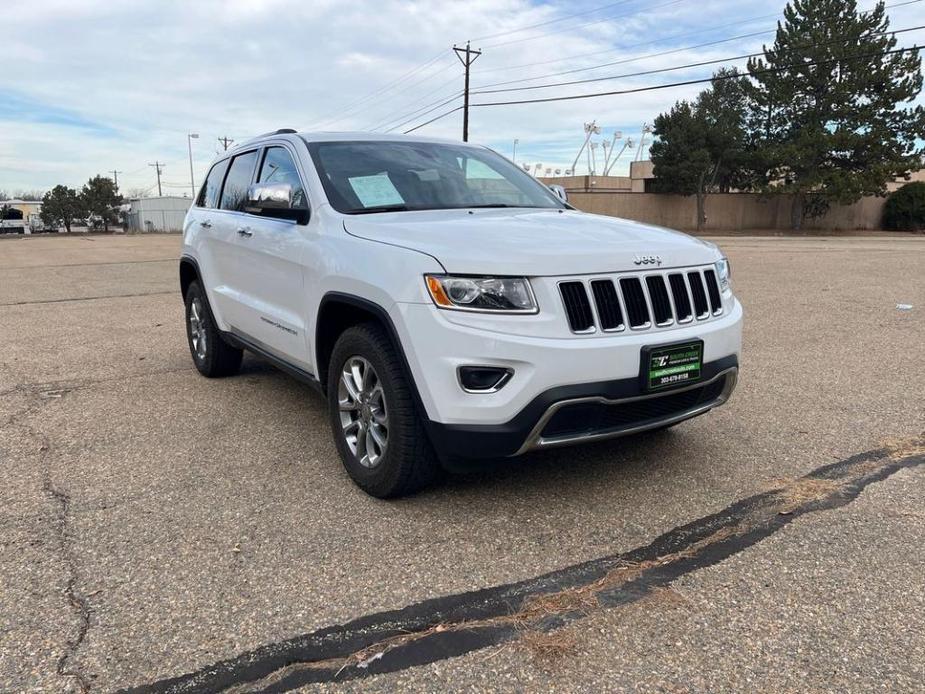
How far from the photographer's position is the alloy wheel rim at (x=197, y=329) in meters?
5.88

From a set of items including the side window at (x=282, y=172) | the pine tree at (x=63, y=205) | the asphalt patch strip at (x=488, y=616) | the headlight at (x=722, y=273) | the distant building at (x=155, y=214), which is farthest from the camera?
the distant building at (x=155, y=214)

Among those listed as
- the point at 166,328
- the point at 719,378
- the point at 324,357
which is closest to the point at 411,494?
the point at 324,357

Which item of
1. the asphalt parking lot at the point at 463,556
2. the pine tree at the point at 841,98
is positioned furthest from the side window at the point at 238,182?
the pine tree at the point at 841,98

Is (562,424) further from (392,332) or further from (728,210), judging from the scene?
(728,210)

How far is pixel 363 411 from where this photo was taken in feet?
11.4

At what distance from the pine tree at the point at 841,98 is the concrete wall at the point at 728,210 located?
617 cm

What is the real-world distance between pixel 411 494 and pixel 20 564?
1.62 meters

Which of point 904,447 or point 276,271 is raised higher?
point 276,271

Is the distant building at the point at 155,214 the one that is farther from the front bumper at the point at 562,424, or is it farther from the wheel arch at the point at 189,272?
the front bumper at the point at 562,424

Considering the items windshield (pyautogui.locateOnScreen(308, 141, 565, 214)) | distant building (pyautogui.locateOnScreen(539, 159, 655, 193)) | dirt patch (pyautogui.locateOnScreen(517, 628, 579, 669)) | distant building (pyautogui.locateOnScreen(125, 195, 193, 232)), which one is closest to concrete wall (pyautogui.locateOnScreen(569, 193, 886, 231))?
distant building (pyautogui.locateOnScreen(539, 159, 655, 193))

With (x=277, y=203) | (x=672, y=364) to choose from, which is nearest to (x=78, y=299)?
(x=277, y=203)

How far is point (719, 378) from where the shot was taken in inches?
137

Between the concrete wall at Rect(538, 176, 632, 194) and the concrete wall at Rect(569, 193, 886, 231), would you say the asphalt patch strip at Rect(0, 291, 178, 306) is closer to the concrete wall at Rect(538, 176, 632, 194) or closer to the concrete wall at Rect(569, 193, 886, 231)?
the concrete wall at Rect(569, 193, 886, 231)

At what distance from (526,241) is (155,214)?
270ft
